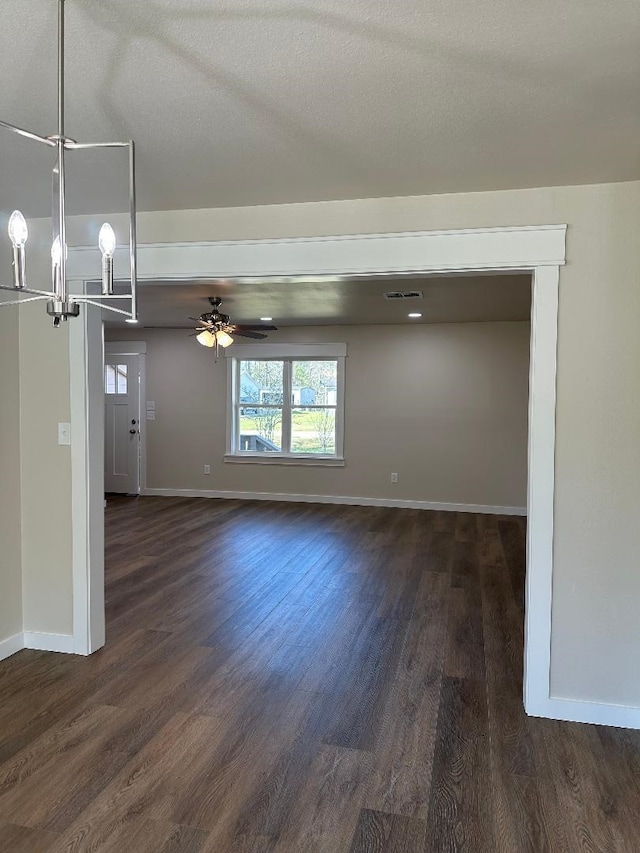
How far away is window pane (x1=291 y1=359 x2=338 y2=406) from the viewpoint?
7.66 metres

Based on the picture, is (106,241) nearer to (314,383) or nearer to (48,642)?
(48,642)

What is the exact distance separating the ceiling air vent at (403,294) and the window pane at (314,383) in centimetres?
230

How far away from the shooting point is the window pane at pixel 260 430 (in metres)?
7.92

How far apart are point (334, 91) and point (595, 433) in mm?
1758

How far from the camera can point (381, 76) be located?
1.67 meters

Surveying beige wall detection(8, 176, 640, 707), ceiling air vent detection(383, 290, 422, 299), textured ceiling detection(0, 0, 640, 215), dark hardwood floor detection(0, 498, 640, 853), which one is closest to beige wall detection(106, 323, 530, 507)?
ceiling air vent detection(383, 290, 422, 299)

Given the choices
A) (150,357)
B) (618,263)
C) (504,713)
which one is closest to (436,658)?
(504,713)

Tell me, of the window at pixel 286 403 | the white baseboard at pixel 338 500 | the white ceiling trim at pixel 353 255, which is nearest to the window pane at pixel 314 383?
the window at pixel 286 403

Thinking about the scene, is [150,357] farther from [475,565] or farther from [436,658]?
[436,658]

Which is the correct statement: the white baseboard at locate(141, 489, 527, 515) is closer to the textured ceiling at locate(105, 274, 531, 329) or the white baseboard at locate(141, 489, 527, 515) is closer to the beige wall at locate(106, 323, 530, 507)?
the beige wall at locate(106, 323, 530, 507)

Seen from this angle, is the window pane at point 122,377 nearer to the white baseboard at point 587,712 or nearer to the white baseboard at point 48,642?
the white baseboard at point 48,642

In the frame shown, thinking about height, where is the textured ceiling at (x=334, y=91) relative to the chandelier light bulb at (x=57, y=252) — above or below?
above

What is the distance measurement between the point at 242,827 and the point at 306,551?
342 centimetres

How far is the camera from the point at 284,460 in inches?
306
